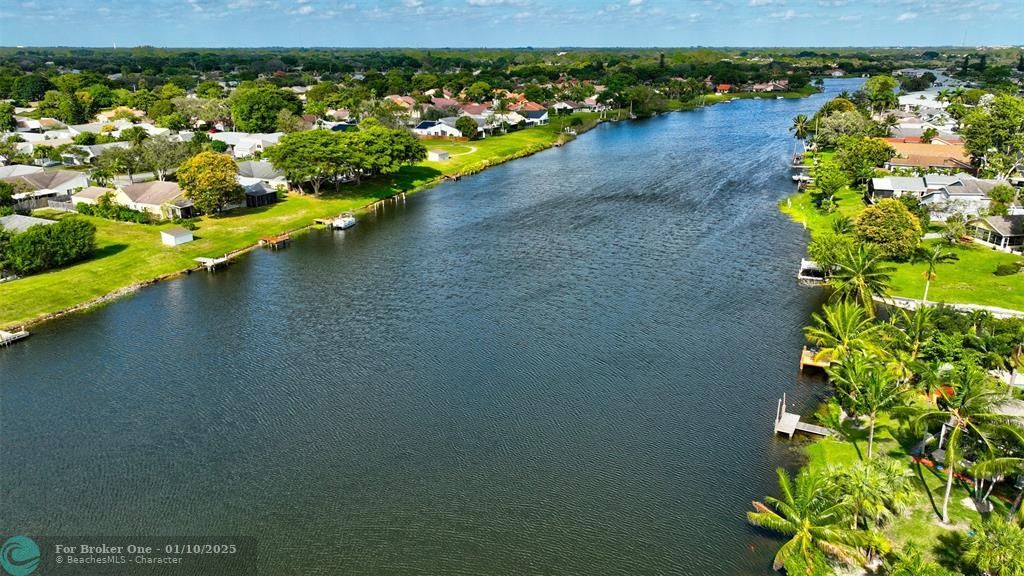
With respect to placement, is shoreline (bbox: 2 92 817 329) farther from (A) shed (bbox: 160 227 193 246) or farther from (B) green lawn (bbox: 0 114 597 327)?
(A) shed (bbox: 160 227 193 246)

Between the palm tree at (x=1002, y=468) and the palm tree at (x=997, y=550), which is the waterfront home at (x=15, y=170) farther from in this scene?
the palm tree at (x=997, y=550)

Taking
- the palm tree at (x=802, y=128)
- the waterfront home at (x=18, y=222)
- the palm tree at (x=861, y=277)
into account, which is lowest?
the palm tree at (x=861, y=277)

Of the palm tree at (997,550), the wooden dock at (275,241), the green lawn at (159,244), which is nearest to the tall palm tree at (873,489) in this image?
the palm tree at (997,550)

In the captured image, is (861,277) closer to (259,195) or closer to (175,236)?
(175,236)

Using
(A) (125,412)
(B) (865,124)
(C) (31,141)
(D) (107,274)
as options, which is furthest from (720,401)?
(C) (31,141)

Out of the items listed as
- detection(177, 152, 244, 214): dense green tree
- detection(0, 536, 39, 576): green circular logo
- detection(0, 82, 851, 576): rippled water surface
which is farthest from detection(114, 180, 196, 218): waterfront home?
detection(0, 536, 39, 576): green circular logo

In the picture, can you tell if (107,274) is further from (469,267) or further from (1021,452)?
(1021,452)
